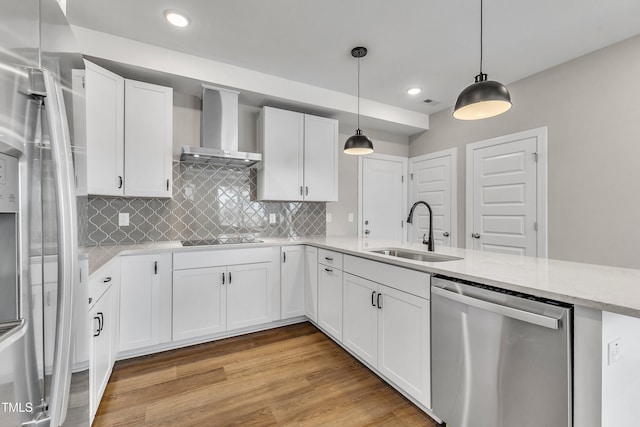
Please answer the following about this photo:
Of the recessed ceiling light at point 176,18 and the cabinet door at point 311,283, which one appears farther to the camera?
the cabinet door at point 311,283

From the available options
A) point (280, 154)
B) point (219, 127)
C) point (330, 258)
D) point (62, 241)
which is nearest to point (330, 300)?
point (330, 258)

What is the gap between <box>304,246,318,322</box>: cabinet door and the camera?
9.29 feet

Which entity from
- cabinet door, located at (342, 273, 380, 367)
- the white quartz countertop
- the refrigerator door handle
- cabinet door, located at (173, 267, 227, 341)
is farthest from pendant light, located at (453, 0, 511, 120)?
cabinet door, located at (173, 267, 227, 341)

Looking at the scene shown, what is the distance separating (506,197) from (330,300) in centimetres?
234

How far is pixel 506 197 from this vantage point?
3.23m

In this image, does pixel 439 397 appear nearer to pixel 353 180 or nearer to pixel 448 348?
pixel 448 348

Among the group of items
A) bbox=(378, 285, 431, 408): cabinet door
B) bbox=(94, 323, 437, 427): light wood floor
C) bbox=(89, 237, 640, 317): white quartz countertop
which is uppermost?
bbox=(89, 237, 640, 317): white quartz countertop

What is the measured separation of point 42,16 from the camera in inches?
27.9

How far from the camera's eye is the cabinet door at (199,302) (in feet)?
8.00

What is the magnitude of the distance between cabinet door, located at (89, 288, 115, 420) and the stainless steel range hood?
4.90ft

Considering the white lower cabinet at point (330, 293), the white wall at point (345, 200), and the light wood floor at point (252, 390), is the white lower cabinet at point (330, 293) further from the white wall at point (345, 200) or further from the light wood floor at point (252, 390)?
the white wall at point (345, 200)

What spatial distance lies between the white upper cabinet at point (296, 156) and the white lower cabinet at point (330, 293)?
2.91ft

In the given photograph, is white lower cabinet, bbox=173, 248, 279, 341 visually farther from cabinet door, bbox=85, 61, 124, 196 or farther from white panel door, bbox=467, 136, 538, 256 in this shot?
white panel door, bbox=467, 136, 538, 256

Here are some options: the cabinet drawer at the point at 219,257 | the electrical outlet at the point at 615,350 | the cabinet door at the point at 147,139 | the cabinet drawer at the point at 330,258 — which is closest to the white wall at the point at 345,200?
the cabinet drawer at the point at 330,258
